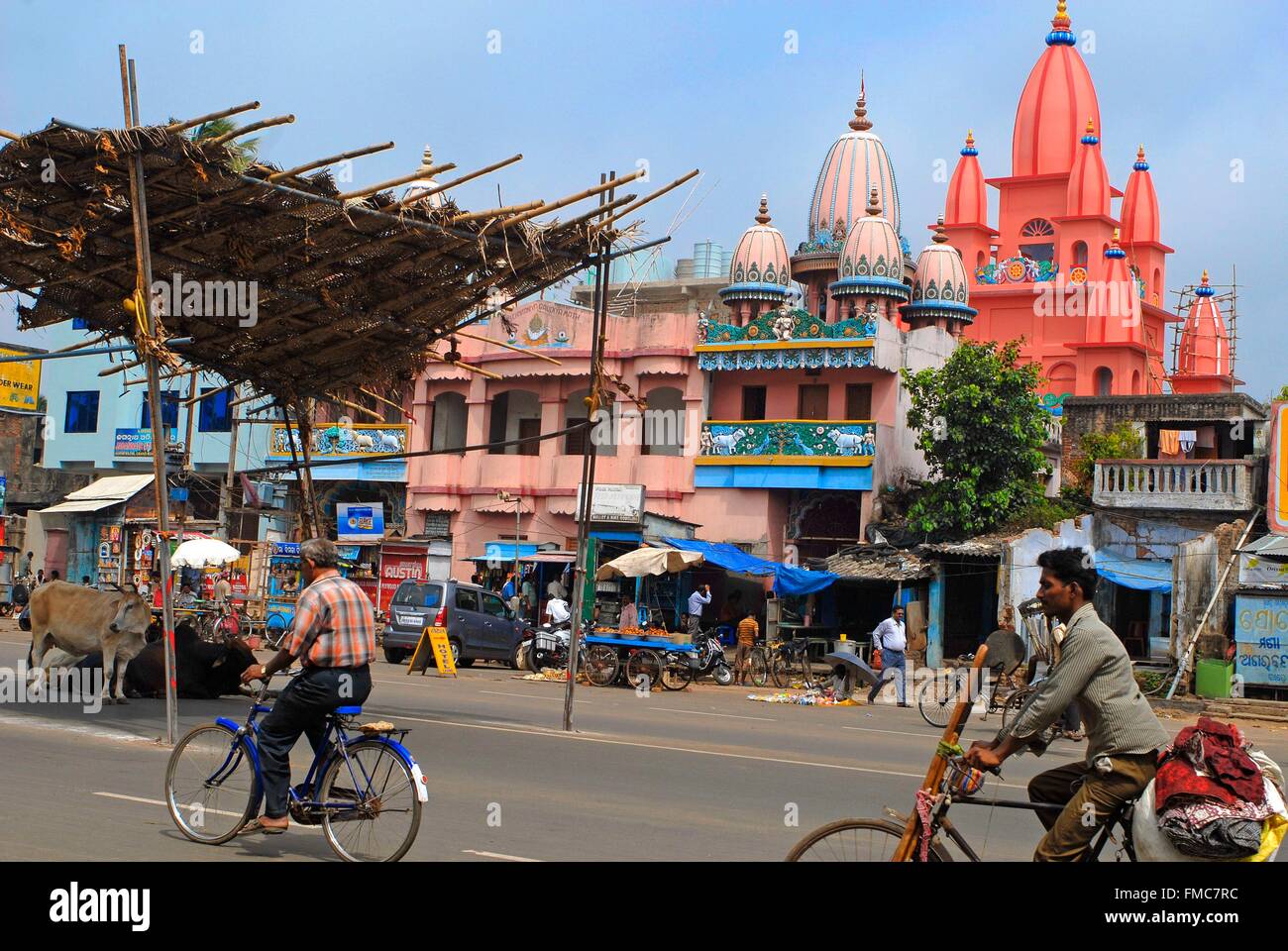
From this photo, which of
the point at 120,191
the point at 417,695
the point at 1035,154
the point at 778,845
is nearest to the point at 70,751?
the point at 120,191

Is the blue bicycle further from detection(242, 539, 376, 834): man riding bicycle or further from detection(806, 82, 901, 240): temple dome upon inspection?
detection(806, 82, 901, 240): temple dome

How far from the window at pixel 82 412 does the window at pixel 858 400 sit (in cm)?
2808

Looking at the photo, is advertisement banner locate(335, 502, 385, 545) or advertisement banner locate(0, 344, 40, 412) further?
advertisement banner locate(0, 344, 40, 412)

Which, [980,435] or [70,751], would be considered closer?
[70,751]

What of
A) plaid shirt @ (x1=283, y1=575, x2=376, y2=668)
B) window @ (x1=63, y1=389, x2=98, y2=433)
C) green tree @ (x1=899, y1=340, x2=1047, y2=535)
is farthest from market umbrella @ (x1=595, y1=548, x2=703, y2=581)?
window @ (x1=63, y1=389, x2=98, y2=433)

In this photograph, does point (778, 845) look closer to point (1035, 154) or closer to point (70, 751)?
point (70, 751)

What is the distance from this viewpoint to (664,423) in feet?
125

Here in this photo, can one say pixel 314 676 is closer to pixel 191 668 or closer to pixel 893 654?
pixel 191 668

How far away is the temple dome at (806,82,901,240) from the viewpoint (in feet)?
147

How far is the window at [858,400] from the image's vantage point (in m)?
36.2

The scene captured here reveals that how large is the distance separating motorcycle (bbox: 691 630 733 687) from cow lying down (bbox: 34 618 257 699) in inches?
468

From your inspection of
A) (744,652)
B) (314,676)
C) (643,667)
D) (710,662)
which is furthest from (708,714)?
(314,676)

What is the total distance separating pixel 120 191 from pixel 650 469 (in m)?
25.3

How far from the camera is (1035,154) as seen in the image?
52.7 m
